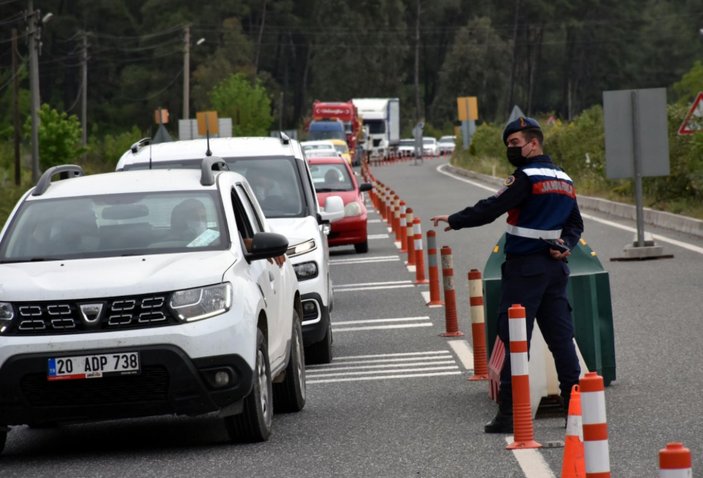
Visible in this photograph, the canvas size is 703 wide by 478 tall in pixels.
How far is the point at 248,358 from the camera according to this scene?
878cm

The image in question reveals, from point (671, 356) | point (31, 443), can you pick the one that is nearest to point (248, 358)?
point (31, 443)

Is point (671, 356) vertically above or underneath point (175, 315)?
underneath

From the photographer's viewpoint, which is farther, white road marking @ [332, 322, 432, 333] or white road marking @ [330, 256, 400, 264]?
white road marking @ [330, 256, 400, 264]

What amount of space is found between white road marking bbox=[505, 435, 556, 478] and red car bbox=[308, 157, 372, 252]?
16025mm

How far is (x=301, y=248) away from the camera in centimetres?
1338

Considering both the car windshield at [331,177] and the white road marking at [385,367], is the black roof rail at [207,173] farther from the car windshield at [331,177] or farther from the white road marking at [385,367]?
the car windshield at [331,177]

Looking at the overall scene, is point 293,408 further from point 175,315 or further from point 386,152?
point 386,152

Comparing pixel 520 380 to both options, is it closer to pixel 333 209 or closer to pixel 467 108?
pixel 333 209

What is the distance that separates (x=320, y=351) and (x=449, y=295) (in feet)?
4.65

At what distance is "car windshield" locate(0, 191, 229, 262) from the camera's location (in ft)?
31.1

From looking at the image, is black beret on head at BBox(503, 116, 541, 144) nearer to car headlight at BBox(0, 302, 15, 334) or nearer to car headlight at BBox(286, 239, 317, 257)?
car headlight at BBox(0, 302, 15, 334)

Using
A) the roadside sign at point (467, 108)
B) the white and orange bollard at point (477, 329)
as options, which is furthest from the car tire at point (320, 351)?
the roadside sign at point (467, 108)

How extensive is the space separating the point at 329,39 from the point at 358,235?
108176 millimetres

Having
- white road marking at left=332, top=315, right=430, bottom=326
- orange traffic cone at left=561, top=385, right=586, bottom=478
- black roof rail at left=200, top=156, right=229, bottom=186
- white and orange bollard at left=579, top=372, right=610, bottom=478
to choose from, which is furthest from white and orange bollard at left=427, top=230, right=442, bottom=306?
white and orange bollard at left=579, top=372, right=610, bottom=478
